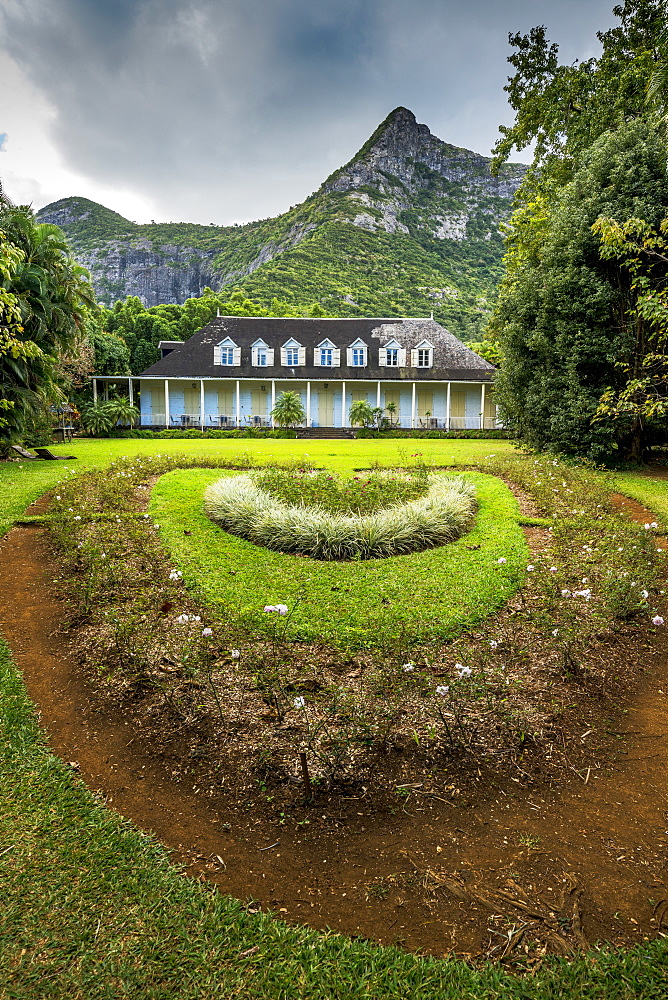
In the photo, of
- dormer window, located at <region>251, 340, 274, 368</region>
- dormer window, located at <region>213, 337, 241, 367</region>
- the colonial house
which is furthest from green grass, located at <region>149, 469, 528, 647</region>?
dormer window, located at <region>251, 340, 274, 368</region>

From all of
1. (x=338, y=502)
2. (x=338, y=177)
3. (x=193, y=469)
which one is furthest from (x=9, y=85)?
(x=338, y=177)

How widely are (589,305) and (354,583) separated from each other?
10353 mm

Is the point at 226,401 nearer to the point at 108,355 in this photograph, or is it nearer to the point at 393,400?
the point at 108,355

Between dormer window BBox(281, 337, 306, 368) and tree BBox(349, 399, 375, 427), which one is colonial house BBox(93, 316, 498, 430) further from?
tree BBox(349, 399, 375, 427)

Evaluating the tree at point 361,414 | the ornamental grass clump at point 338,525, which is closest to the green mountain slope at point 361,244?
the tree at point 361,414

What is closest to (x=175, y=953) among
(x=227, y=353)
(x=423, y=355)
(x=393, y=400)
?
(x=393, y=400)

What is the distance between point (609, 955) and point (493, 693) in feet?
5.79

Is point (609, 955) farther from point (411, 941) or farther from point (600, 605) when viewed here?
point (600, 605)

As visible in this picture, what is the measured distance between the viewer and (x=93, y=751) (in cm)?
321

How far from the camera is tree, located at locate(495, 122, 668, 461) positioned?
11.7 metres

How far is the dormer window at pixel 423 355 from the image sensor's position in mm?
33062

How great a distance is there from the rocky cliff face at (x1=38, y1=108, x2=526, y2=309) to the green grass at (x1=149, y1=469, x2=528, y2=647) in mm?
74327

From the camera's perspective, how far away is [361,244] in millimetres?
71188

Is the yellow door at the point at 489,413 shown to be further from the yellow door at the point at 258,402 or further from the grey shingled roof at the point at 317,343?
the yellow door at the point at 258,402
